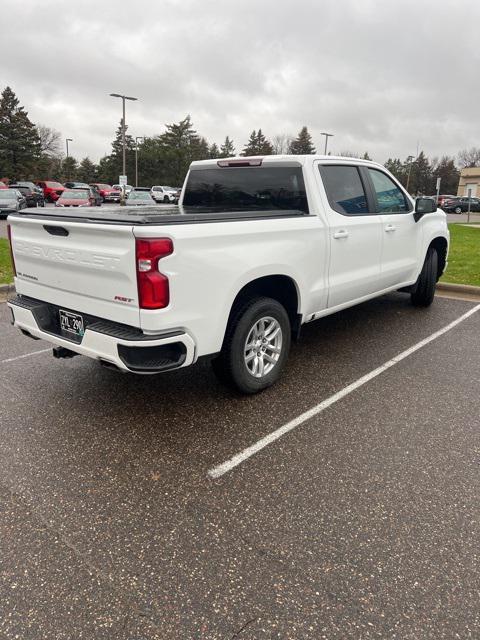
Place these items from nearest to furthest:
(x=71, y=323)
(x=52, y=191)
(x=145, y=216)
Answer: (x=145, y=216)
(x=71, y=323)
(x=52, y=191)

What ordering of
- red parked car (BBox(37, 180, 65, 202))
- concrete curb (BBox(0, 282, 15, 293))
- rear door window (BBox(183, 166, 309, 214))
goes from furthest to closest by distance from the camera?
red parked car (BBox(37, 180, 65, 202)) → concrete curb (BBox(0, 282, 15, 293)) → rear door window (BBox(183, 166, 309, 214))

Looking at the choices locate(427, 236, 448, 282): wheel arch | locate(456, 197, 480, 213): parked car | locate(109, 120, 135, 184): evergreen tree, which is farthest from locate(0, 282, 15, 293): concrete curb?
locate(109, 120, 135, 184): evergreen tree

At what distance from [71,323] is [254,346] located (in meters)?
1.37

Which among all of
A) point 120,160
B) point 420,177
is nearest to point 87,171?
point 120,160

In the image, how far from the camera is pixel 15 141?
61625 millimetres

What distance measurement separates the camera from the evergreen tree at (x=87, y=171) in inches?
3305

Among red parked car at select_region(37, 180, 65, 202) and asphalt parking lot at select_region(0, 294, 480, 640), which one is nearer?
asphalt parking lot at select_region(0, 294, 480, 640)

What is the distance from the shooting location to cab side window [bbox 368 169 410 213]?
5.12 m

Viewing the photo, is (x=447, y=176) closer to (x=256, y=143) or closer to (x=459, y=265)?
(x=256, y=143)

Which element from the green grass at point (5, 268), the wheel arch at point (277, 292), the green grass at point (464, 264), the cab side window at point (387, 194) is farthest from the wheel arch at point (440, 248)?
the green grass at point (5, 268)

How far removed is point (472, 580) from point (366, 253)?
3.28 metres

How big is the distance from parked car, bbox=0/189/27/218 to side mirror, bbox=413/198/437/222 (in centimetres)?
2035

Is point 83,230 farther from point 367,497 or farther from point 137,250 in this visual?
point 367,497

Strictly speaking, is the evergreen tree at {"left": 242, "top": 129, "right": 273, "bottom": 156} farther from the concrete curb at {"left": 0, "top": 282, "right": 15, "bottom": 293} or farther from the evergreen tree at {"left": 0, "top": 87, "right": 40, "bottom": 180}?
the concrete curb at {"left": 0, "top": 282, "right": 15, "bottom": 293}
